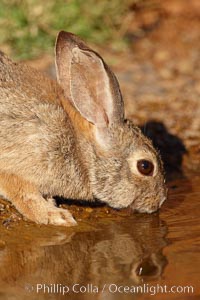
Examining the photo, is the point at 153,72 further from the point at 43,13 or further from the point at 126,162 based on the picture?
the point at 126,162

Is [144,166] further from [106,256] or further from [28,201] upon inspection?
[106,256]

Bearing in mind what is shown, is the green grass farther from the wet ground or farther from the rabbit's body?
the rabbit's body

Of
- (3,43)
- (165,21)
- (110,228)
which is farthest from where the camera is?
(165,21)

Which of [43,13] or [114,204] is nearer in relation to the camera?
[114,204]

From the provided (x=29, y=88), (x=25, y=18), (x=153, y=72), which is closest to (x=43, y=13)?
(x=25, y=18)

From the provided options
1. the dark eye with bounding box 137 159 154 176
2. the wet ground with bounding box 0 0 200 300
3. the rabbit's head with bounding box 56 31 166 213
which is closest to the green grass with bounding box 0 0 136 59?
the wet ground with bounding box 0 0 200 300

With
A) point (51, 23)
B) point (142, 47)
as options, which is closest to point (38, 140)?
point (51, 23)

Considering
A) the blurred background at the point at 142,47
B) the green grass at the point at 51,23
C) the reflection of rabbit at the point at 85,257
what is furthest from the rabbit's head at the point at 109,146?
the green grass at the point at 51,23

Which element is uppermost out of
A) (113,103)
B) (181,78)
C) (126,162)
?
(181,78)
